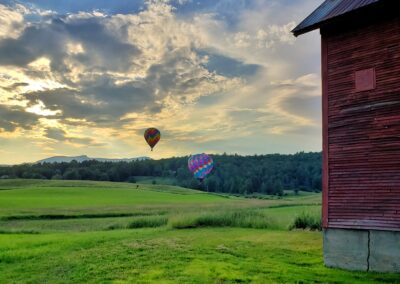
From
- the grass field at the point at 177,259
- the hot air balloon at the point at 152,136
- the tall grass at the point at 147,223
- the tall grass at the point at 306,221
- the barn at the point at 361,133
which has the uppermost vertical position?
the hot air balloon at the point at 152,136

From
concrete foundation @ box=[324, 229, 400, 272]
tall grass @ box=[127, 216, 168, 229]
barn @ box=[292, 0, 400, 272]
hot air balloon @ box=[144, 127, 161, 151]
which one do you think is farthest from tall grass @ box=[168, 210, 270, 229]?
hot air balloon @ box=[144, 127, 161, 151]

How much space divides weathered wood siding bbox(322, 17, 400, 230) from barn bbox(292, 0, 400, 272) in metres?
0.03

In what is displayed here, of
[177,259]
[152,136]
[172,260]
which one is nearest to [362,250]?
[177,259]

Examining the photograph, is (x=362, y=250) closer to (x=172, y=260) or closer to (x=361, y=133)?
(x=361, y=133)

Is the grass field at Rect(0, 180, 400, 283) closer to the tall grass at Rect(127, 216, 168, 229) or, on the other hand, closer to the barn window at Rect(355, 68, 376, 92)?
the tall grass at Rect(127, 216, 168, 229)

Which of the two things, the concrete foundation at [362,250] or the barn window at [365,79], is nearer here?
the concrete foundation at [362,250]

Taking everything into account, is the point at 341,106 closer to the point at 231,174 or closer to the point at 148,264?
the point at 148,264

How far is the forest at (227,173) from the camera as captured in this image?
140m

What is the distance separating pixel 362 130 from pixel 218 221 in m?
16.0

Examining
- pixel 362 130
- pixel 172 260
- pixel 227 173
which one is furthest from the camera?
pixel 227 173

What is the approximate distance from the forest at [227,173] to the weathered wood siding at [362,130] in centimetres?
11832

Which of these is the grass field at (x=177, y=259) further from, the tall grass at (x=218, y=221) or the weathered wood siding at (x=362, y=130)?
the weathered wood siding at (x=362, y=130)

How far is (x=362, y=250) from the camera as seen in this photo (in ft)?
49.0

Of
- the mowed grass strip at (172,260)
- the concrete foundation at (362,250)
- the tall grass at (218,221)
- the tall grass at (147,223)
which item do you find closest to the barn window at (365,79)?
the concrete foundation at (362,250)
